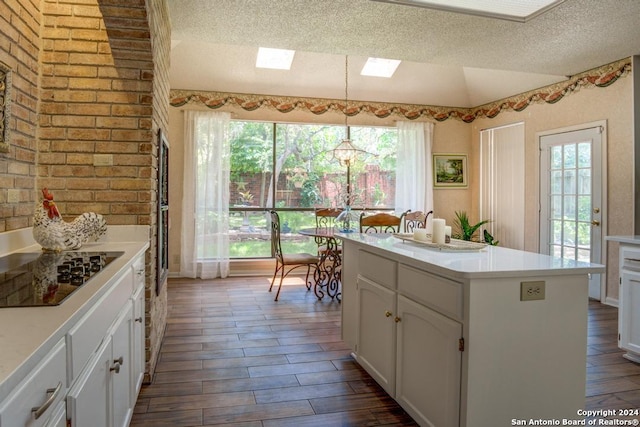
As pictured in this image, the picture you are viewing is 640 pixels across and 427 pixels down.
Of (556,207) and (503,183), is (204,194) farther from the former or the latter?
(556,207)

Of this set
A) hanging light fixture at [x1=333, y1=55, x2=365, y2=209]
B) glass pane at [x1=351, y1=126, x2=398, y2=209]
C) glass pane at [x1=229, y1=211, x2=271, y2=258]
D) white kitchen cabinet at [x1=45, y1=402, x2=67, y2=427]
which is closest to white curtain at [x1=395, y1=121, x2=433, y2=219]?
glass pane at [x1=351, y1=126, x2=398, y2=209]

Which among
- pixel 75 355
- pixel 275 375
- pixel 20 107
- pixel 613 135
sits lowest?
pixel 275 375

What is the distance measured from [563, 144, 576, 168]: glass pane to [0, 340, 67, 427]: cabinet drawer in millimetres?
5391

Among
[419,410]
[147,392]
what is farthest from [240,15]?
[419,410]

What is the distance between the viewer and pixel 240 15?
3328 millimetres

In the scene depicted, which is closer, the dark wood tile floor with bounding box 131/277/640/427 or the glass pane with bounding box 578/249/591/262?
the dark wood tile floor with bounding box 131/277/640/427

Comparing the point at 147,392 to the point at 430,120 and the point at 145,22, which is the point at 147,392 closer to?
the point at 145,22

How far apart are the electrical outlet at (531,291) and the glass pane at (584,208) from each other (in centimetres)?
374

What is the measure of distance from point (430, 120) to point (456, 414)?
5577 mm

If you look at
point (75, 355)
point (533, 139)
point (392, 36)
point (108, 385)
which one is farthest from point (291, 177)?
point (75, 355)

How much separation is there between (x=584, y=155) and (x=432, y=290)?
3.99 m

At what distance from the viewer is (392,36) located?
147 inches

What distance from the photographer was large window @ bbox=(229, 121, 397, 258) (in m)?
6.20

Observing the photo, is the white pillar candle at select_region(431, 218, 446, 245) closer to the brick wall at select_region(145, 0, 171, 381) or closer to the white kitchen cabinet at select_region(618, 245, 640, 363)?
the white kitchen cabinet at select_region(618, 245, 640, 363)
